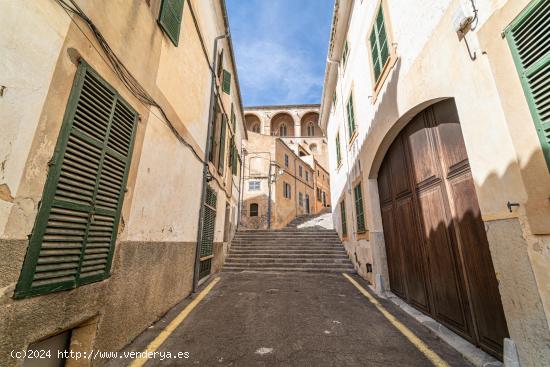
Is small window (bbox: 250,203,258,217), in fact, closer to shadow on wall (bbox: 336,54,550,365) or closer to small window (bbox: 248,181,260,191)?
small window (bbox: 248,181,260,191)

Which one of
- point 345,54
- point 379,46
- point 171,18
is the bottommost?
point 171,18

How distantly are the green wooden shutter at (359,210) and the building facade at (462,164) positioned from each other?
444 millimetres

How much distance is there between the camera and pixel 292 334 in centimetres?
337

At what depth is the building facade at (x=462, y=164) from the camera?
1988 mm

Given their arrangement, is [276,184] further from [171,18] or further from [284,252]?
[171,18]

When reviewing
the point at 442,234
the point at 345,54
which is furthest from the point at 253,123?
the point at 442,234

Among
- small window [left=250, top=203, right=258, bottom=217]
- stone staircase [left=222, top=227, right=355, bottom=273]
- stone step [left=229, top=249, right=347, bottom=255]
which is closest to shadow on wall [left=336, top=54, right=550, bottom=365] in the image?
stone staircase [left=222, top=227, right=355, bottom=273]

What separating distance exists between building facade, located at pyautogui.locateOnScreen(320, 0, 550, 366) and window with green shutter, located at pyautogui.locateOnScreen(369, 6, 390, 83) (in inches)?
1.0

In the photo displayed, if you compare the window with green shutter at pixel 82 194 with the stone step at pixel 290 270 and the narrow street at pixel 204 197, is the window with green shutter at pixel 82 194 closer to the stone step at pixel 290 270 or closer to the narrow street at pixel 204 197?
the narrow street at pixel 204 197

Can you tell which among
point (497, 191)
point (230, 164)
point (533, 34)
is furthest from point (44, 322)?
point (230, 164)

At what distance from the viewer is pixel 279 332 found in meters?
3.44

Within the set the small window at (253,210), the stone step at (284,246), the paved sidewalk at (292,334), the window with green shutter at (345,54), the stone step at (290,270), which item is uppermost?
the window with green shutter at (345,54)

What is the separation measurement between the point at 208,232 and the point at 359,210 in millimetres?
4728

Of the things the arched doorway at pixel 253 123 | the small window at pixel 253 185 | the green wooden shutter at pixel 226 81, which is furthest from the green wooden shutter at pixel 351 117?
the arched doorway at pixel 253 123
